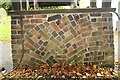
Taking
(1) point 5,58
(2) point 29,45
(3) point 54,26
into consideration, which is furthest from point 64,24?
(1) point 5,58

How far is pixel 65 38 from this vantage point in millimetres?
4688

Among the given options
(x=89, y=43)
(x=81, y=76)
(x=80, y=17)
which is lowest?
(x=81, y=76)

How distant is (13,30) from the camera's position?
4648 millimetres

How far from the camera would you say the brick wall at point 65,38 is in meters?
4.62

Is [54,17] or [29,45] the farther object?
[29,45]

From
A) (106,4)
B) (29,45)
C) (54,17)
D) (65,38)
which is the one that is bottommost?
(29,45)

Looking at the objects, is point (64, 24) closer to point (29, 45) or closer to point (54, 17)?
point (54, 17)

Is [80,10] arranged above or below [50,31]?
above

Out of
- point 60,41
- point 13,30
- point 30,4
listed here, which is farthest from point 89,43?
point 30,4

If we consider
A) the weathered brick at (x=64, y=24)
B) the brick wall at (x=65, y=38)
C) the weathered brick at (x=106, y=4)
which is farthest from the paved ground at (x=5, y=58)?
the weathered brick at (x=106, y=4)

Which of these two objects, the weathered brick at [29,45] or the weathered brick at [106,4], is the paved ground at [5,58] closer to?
the weathered brick at [29,45]

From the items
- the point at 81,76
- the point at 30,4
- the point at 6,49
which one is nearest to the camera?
the point at 81,76

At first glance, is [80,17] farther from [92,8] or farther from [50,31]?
[50,31]

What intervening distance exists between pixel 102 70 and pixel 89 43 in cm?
55
